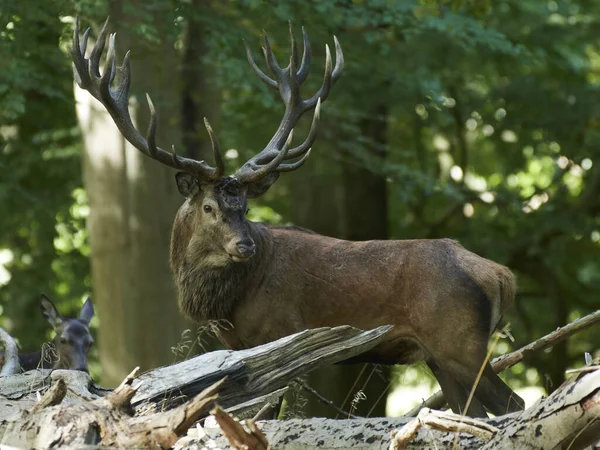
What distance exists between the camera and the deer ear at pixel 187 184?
7.43 meters

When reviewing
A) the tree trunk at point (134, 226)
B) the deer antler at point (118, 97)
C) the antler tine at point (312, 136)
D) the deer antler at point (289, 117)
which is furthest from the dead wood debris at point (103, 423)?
the tree trunk at point (134, 226)

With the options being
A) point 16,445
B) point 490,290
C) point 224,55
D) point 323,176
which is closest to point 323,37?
point 224,55

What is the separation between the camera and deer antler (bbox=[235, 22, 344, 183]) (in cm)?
732

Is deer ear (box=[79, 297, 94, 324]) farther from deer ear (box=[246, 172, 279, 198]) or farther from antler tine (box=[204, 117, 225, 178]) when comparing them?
antler tine (box=[204, 117, 225, 178])

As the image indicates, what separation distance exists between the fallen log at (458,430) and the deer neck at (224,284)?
105 inches

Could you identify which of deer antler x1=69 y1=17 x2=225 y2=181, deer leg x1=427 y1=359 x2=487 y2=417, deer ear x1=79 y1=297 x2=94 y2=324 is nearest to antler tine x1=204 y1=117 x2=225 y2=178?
deer antler x1=69 y1=17 x2=225 y2=181

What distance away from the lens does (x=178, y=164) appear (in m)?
7.22

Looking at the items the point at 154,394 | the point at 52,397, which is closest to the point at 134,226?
the point at 154,394

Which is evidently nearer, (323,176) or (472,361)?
(472,361)

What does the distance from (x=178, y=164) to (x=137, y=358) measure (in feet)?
12.0

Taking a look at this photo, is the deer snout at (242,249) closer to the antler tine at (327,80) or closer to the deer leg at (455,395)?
the antler tine at (327,80)

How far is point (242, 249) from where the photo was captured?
6.95 meters

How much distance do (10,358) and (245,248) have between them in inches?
70.9

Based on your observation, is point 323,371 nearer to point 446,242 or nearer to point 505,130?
point 505,130
